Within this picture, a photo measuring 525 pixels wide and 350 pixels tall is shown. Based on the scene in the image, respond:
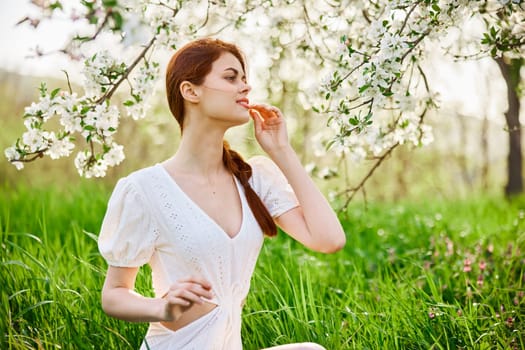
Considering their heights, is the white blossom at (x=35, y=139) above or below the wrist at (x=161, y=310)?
above

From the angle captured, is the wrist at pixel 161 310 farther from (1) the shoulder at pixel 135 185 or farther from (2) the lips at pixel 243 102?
(2) the lips at pixel 243 102

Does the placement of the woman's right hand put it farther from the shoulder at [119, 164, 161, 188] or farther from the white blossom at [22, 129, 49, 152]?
the white blossom at [22, 129, 49, 152]

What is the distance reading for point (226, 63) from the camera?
2.29 meters

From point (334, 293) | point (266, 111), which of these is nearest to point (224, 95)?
point (266, 111)

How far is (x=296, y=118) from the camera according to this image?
30.5 feet

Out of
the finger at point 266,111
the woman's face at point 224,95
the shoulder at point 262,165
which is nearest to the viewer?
the woman's face at point 224,95

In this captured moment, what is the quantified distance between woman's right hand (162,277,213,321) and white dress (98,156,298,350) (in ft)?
0.79

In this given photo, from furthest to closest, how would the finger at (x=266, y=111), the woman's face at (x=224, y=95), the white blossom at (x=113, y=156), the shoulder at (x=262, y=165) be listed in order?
1. the white blossom at (x=113, y=156)
2. the shoulder at (x=262, y=165)
3. the finger at (x=266, y=111)
4. the woman's face at (x=224, y=95)

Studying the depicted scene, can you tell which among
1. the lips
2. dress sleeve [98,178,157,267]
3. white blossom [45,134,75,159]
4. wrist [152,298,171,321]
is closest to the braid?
the lips

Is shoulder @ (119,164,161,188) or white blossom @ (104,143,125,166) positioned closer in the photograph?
shoulder @ (119,164,161,188)

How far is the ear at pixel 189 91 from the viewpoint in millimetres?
2254

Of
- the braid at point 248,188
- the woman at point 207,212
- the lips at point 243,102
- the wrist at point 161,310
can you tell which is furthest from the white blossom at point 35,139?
the wrist at point 161,310

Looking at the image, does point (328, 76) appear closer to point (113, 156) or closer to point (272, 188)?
point (272, 188)

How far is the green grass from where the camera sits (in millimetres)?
2639
